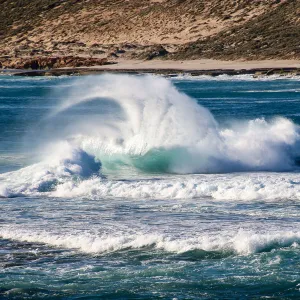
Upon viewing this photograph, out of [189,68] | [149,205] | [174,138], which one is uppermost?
[189,68]

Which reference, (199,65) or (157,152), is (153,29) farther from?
(157,152)

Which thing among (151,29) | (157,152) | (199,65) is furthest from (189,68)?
(157,152)

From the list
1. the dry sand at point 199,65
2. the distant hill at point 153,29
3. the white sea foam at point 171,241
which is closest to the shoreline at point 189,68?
the dry sand at point 199,65

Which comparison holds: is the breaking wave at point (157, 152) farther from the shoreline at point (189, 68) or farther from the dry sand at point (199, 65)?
the dry sand at point (199, 65)

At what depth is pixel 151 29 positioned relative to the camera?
8231 cm

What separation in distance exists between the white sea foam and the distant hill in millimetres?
56876

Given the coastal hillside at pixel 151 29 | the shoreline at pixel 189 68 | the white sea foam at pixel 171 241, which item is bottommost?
the white sea foam at pixel 171 241

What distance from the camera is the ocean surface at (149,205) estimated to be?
35.4 feet

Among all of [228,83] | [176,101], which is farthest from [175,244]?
[228,83]

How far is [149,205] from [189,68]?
51890 millimetres

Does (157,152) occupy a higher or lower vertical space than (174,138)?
lower

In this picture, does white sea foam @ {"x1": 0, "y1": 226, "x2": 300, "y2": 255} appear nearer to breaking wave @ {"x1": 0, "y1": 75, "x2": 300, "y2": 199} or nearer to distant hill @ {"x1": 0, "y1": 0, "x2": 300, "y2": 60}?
breaking wave @ {"x1": 0, "y1": 75, "x2": 300, "y2": 199}

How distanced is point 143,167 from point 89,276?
363 inches

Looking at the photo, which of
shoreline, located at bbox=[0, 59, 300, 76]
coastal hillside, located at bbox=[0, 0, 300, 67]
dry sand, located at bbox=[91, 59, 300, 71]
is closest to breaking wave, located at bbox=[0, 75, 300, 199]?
shoreline, located at bbox=[0, 59, 300, 76]
